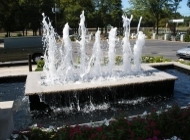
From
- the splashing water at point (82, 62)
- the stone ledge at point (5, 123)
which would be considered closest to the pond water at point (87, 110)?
the splashing water at point (82, 62)

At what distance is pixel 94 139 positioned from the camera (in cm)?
477

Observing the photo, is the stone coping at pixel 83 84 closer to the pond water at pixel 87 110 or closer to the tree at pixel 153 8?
the pond water at pixel 87 110

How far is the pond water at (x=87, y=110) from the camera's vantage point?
24.9 ft

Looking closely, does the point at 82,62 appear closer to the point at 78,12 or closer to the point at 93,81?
the point at 93,81

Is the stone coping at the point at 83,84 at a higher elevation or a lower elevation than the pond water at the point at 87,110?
higher

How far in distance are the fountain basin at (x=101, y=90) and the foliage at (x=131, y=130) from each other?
2.99m

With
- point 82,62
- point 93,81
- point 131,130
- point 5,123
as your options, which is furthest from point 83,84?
point 131,130

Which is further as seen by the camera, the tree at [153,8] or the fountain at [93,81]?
the tree at [153,8]

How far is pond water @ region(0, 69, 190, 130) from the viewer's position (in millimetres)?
7590

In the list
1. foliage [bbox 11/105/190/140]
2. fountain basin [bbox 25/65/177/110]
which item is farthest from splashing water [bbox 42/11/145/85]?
foliage [bbox 11/105/190/140]

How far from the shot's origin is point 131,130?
5.00m

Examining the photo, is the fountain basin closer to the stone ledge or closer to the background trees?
the stone ledge

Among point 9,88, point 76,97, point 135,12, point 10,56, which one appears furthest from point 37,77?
point 135,12

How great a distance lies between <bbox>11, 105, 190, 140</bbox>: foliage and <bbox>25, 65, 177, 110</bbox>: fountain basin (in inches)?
118
